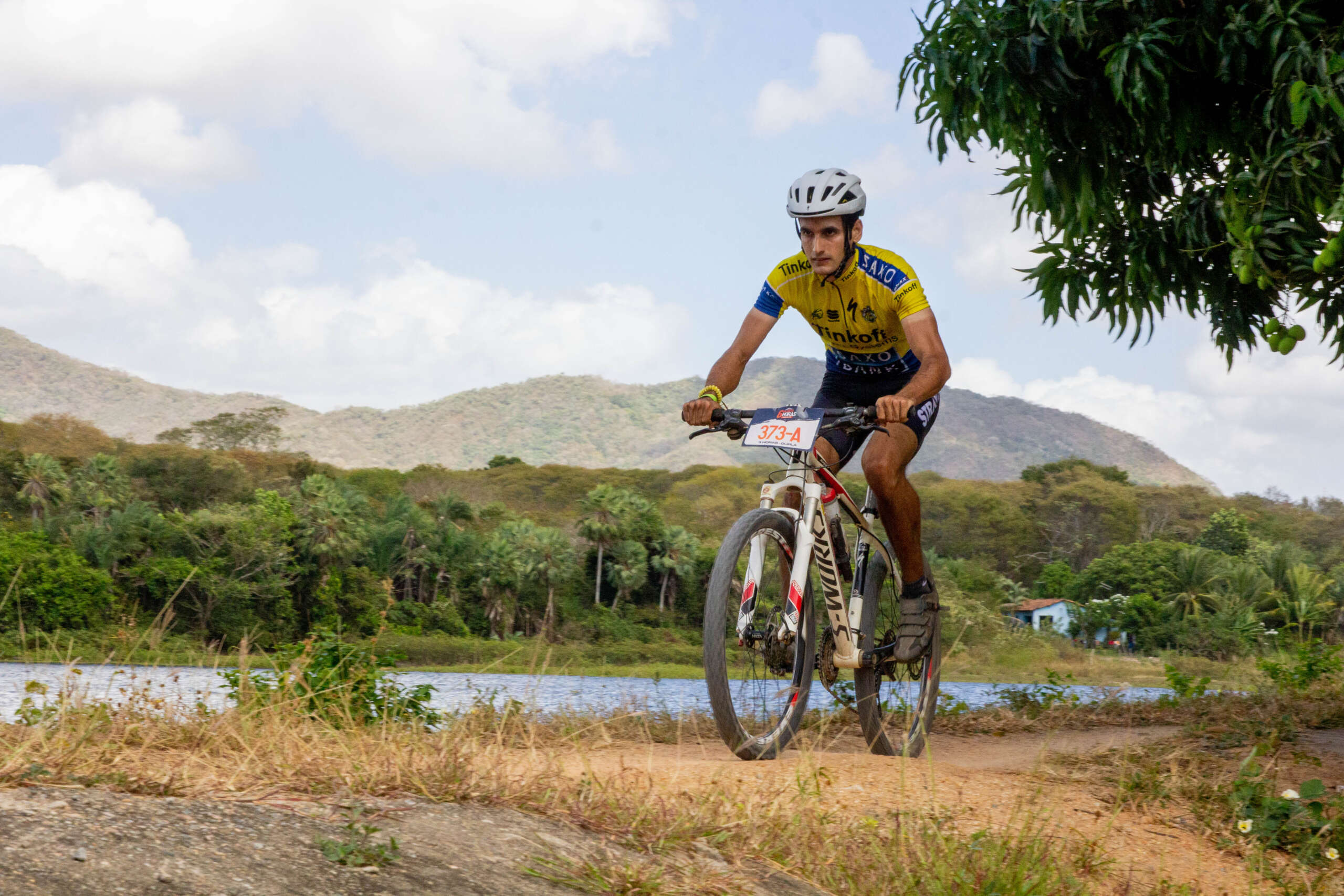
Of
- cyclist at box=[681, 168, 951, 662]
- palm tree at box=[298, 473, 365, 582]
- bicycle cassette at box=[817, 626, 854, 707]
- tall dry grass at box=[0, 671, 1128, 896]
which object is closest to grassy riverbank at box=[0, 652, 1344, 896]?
tall dry grass at box=[0, 671, 1128, 896]

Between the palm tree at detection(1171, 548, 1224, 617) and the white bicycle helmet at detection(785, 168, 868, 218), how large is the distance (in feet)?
205

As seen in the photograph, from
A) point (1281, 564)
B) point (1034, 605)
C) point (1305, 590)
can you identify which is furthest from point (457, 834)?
point (1034, 605)

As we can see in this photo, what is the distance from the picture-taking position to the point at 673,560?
6200cm

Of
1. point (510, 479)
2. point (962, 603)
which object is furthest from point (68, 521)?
point (510, 479)

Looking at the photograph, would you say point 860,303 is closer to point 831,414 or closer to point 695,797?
point 831,414

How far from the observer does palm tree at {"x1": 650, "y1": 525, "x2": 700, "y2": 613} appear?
62.1m

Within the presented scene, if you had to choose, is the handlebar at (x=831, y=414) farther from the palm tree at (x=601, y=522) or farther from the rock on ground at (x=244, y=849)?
the palm tree at (x=601, y=522)

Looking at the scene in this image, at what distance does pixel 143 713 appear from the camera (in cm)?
392

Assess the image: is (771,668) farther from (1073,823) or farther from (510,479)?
(510,479)

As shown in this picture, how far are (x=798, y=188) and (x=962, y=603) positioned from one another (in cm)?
4842

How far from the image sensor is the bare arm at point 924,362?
4637mm

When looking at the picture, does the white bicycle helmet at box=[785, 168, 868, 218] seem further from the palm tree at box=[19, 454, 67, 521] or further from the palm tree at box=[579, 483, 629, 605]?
the palm tree at box=[19, 454, 67, 521]

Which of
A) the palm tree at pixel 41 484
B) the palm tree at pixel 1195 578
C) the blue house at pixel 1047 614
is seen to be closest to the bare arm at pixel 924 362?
the palm tree at pixel 1195 578

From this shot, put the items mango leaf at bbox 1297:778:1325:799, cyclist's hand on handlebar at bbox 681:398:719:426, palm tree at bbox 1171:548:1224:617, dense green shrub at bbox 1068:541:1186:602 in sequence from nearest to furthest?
mango leaf at bbox 1297:778:1325:799 < cyclist's hand on handlebar at bbox 681:398:719:426 < palm tree at bbox 1171:548:1224:617 < dense green shrub at bbox 1068:541:1186:602
